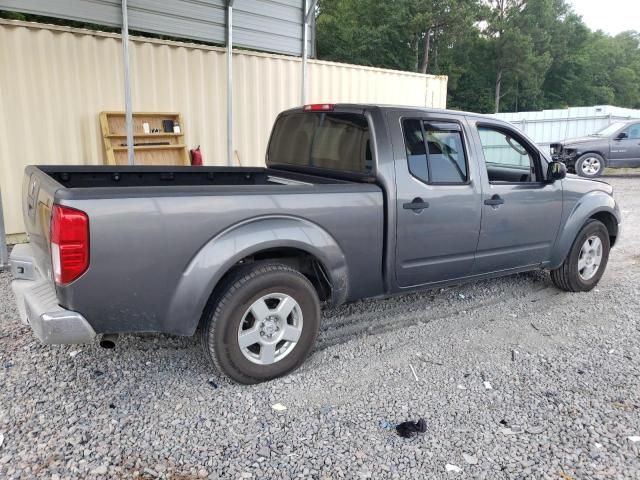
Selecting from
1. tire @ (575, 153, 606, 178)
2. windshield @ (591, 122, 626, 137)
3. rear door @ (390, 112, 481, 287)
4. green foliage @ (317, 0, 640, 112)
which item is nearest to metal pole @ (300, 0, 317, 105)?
rear door @ (390, 112, 481, 287)

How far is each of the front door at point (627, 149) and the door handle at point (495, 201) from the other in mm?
12940

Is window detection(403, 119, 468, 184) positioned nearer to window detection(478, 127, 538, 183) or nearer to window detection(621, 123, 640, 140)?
window detection(478, 127, 538, 183)

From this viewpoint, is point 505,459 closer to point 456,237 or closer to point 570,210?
point 456,237

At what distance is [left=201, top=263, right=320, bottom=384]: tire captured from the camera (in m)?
3.12

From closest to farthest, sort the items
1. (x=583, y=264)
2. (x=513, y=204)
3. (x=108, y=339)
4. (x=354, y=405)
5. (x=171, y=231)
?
(x=171, y=231) → (x=108, y=339) → (x=354, y=405) → (x=513, y=204) → (x=583, y=264)

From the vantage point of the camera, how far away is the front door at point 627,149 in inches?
589

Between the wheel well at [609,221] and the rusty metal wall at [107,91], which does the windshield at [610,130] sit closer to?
the rusty metal wall at [107,91]

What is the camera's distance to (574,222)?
485cm

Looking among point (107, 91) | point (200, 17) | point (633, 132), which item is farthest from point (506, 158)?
point (633, 132)

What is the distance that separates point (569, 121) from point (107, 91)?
18986 mm

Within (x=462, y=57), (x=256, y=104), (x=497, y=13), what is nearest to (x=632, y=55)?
(x=497, y=13)

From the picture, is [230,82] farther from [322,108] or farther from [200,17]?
[322,108]

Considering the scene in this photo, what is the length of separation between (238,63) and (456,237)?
222 inches

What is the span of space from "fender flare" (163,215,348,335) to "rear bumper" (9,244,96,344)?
453mm
